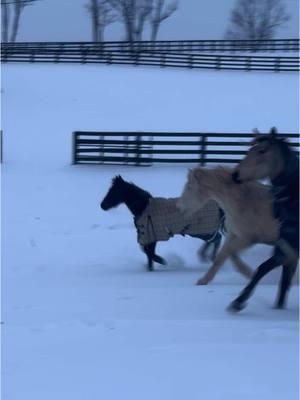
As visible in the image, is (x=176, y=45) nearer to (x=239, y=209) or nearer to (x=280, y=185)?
(x=239, y=209)

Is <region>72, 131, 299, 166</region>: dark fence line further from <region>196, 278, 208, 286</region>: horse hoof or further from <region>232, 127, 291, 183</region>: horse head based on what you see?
<region>232, 127, 291, 183</region>: horse head

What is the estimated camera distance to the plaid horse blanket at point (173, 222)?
31.1ft

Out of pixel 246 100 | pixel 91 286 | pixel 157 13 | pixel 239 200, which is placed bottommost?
pixel 91 286

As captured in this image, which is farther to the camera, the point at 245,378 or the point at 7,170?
the point at 7,170

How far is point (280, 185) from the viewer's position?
239 inches

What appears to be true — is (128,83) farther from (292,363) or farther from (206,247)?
(292,363)

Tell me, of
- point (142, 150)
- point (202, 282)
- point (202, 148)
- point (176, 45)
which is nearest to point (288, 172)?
Answer: point (202, 282)

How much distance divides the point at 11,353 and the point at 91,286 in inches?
133

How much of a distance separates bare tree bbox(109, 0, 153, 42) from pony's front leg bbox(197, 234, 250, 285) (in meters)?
61.2

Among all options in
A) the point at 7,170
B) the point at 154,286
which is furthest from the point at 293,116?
the point at 154,286

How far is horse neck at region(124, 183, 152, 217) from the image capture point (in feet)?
A: 32.2

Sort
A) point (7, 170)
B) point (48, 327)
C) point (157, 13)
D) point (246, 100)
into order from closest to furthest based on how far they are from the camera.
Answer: point (48, 327)
point (7, 170)
point (246, 100)
point (157, 13)

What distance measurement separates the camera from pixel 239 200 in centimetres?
762

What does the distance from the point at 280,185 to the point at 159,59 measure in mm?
34400
